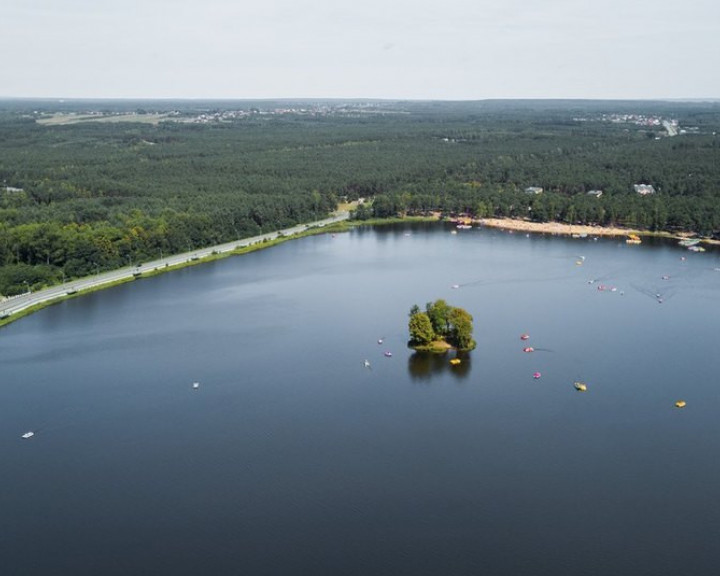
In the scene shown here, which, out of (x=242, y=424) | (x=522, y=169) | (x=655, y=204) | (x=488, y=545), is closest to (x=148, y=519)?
(x=242, y=424)

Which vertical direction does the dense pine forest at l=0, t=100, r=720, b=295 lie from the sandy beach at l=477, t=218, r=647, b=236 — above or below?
above

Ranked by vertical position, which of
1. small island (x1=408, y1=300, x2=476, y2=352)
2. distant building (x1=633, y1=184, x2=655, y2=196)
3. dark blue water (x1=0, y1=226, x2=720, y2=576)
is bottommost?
dark blue water (x1=0, y1=226, x2=720, y2=576)

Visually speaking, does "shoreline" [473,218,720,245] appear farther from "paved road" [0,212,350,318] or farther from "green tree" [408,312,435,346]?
"green tree" [408,312,435,346]

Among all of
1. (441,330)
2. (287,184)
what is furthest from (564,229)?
(441,330)

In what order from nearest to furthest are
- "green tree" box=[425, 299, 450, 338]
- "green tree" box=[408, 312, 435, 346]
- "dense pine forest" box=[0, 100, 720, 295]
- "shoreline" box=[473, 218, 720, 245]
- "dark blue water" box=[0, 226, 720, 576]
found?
"dark blue water" box=[0, 226, 720, 576], "green tree" box=[408, 312, 435, 346], "green tree" box=[425, 299, 450, 338], "dense pine forest" box=[0, 100, 720, 295], "shoreline" box=[473, 218, 720, 245]

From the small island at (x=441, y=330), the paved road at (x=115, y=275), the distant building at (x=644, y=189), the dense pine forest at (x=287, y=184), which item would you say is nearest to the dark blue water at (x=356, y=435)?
the small island at (x=441, y=330)

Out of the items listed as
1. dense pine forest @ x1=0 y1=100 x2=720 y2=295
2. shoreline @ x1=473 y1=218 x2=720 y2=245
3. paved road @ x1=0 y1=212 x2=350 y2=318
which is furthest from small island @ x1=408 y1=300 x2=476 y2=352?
shoreline @ x1=473 y1=218 x2=720 y2=245

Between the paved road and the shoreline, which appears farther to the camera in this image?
the shoreline

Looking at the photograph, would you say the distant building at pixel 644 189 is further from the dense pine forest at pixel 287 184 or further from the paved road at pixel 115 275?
the paved road at pixel 115 275
